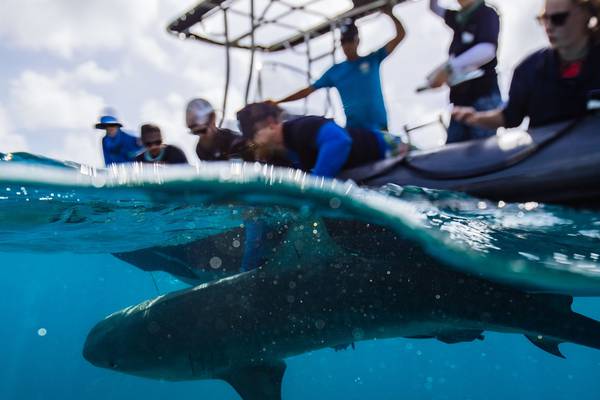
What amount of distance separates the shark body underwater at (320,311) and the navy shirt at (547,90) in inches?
92.7

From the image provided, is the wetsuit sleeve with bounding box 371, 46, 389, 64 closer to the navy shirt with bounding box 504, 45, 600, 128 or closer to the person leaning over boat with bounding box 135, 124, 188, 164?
the navy shirt with bounding box 504, 45, 600, 128

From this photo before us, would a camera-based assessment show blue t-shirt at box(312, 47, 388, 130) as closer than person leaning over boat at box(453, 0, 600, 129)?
No

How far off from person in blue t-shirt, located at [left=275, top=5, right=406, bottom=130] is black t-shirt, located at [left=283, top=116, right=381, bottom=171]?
2.45 ft

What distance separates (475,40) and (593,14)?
1.18 metres

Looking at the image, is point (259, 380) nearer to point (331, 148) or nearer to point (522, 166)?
point (331, 148)

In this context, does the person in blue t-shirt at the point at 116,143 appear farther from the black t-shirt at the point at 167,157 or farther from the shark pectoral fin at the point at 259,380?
the shark pectoral fin at the point at 259,380

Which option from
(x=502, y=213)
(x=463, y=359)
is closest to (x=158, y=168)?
(x=502, y=213)

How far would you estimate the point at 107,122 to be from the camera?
22.3ft

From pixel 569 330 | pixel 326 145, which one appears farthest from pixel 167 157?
pixel 569 330

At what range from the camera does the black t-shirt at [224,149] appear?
5.13 metres

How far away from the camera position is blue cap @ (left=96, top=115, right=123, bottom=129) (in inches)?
268

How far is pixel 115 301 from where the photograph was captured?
164ft

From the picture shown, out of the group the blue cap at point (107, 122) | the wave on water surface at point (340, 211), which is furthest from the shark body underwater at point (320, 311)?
the blue cap at point (107, 122)

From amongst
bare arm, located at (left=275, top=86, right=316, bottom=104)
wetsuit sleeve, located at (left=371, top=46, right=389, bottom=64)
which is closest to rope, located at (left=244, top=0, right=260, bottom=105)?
bare arm, located at (left=275, top=86, right=316, bottom=104)
